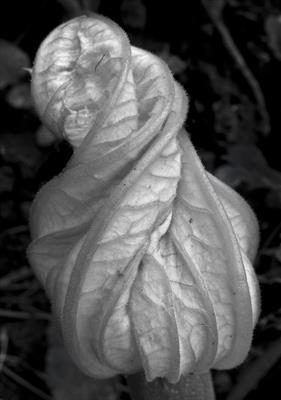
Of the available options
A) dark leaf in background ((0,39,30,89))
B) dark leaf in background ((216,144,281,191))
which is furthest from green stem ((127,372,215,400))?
dark leaf in background ((0,39,30,89))

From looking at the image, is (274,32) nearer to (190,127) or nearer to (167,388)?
(190,127)

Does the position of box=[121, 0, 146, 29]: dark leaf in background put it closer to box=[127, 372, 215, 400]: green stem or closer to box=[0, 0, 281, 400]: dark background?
box=[0, 0, 281, 400]: dark background

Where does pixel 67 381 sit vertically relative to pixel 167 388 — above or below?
below

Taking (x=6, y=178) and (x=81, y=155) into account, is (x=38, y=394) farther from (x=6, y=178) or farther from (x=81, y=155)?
(x=81, y=155)

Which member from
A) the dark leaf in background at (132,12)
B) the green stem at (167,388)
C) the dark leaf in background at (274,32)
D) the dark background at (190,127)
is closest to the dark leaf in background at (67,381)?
the dark background at (190,127)

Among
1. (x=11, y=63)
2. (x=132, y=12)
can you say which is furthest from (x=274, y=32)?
(x=11, y=63)

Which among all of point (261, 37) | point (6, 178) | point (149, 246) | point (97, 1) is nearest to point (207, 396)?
point (149, 246)
